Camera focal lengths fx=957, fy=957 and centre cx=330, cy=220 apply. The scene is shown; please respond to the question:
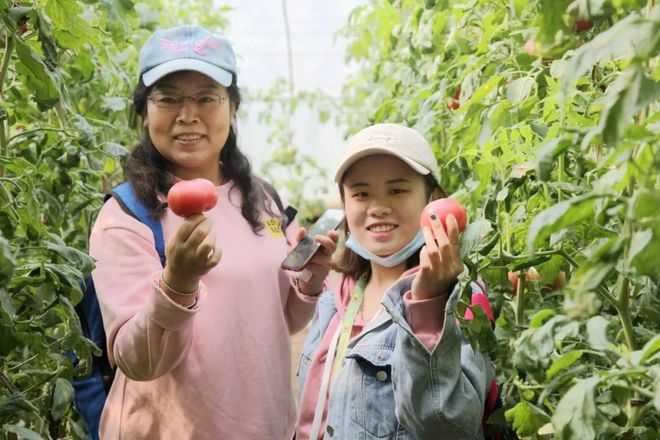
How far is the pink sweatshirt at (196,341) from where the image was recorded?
1703 millimetres

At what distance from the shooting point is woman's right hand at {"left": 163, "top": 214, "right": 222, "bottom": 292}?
1.57 m

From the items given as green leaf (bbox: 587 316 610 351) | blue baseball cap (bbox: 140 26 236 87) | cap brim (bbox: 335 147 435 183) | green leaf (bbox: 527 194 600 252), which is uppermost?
blue baseball cap (bbox: 140 26 236 87)

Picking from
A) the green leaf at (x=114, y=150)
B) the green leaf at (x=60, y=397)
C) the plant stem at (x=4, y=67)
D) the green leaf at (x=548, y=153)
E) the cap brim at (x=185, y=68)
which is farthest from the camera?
the green leaf at (x=114, y=150)

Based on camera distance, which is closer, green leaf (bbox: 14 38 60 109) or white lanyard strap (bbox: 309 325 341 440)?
green leaf (bbox: 14 38 60 109)

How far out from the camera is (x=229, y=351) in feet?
6.03

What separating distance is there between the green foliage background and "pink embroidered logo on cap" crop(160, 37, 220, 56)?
15cm

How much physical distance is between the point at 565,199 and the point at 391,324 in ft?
1.22

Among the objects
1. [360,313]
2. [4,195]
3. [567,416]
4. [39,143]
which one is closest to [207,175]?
[39,143]

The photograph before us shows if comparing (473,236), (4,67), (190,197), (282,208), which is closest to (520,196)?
(473,236)

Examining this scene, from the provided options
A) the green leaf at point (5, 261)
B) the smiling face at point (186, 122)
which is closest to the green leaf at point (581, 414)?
the green leaf at point (5, 261)

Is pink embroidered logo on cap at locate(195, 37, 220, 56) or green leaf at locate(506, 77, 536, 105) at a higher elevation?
pink embroidered logo on cap at locate(195, 37, 220, 56)

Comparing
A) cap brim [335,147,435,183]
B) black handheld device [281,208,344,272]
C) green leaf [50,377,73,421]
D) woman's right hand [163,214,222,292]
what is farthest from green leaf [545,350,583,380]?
green leaf [50,377,73,421]

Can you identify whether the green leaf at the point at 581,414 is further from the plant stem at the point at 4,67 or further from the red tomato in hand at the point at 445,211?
the plant stem at the point at 4,67

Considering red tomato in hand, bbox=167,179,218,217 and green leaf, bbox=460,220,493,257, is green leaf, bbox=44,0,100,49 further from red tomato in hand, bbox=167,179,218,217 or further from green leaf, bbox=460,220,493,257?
green leaf, bbox=460,220,493,257
